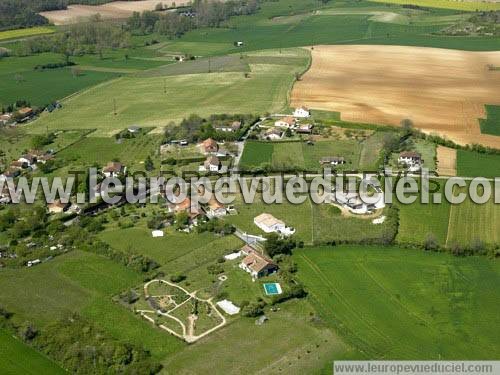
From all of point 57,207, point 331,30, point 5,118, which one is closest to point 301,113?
point 57,207

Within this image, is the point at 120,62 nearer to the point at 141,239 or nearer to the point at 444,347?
the point at 141,239

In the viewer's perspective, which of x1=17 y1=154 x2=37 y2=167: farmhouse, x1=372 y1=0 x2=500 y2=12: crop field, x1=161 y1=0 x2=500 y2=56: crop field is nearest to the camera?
x1=17 y1=154 x2=37 y2=167: farmhouse

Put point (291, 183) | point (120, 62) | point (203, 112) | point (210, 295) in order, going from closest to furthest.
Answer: point (210, 295) → point (291, 183) → point (203, 112) → point (120, 62)

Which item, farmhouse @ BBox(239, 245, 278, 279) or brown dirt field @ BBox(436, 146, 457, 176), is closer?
farmhouse @ BBox(239, 245, 278, 279)

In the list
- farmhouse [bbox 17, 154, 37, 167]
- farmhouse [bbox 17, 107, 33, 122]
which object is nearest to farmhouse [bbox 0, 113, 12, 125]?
farmhouse [bbox 17, 107, 33, 122]

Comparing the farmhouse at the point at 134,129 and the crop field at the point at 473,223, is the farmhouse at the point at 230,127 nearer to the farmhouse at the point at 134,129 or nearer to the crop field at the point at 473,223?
the farmhouse at the point at 134,129

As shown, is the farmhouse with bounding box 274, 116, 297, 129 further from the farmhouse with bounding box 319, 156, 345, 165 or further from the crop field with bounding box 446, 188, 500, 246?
the crop field with bounding box 446, 188, 500, 246

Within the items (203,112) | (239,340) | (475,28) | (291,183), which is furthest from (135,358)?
(475,28)
